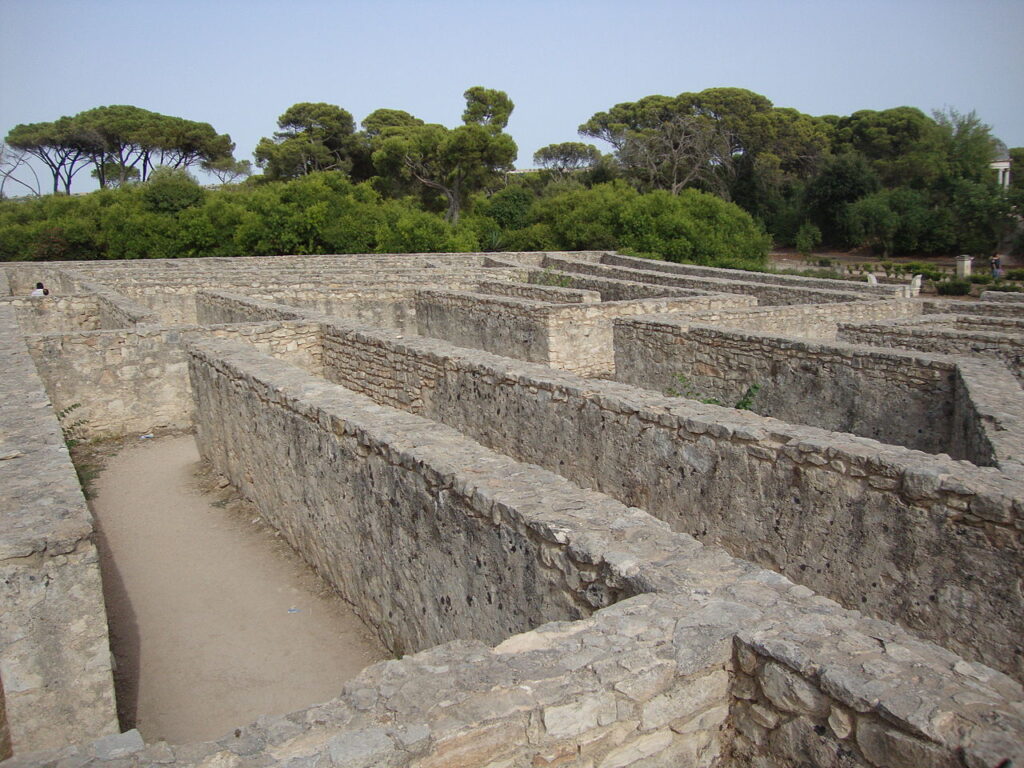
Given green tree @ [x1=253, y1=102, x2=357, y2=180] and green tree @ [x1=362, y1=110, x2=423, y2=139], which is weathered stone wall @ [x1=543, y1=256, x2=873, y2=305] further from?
green tree @ [x1=362, y1=110, x2=423, y2=139]

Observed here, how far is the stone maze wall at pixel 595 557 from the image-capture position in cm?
228

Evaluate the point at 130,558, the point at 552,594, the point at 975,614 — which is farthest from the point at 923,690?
the point at 130,558

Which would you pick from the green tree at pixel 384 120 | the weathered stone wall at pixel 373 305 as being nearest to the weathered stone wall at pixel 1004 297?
the weathered stone wall at pixel 373 305

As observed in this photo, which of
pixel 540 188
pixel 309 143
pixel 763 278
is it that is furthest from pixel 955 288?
pixel 309 143

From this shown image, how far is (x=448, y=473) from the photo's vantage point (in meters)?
3.98

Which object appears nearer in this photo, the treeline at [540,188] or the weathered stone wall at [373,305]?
the weathered stone wall at [373,305]

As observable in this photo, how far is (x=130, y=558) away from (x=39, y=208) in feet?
117

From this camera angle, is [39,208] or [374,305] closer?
[374,305]

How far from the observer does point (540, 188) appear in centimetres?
5281

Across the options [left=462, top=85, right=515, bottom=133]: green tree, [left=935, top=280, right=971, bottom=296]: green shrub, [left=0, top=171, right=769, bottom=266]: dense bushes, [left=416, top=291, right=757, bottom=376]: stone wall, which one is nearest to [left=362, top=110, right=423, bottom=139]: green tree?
[left=462, top=85, right=515, bottom=133]: green tree

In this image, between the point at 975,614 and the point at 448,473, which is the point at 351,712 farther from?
the point at 975,614

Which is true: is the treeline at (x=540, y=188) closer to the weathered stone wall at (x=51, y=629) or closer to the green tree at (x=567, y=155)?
the green tree at (x=567, y=155)

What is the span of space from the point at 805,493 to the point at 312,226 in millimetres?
28311

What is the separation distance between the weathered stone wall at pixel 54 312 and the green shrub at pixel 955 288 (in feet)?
77.0
